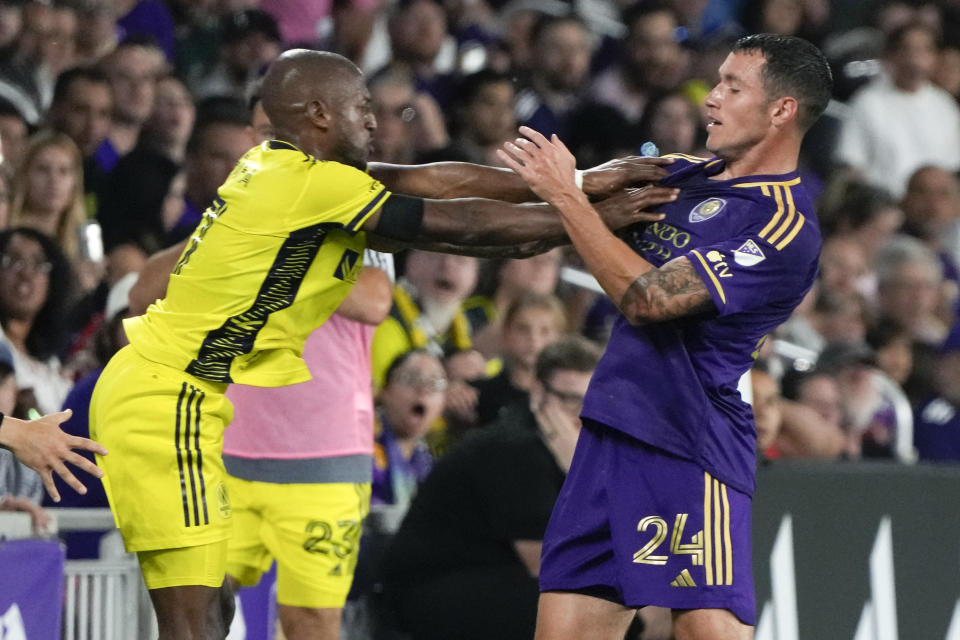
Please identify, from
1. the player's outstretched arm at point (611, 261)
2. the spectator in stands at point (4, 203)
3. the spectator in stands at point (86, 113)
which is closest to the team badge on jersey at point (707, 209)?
the player's outstretched arm at point (611, 261)

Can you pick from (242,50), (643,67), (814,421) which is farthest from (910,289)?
(242,50)

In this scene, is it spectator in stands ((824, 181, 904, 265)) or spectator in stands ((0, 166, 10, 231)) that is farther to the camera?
spectator in stands ((824, 181, 904, 265))

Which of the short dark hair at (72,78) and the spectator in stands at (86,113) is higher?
the short dark hair at (72,78)

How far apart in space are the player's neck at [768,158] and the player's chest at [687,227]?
127 millimetres

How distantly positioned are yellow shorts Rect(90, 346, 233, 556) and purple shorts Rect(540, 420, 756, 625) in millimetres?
1003

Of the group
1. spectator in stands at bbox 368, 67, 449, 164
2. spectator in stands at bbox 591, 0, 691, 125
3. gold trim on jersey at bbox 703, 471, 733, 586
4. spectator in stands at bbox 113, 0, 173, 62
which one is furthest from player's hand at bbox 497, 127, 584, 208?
spectator in stands at bbox 591, 0, 691, 125

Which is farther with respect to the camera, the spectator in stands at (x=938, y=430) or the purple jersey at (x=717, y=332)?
the spectator in stands at (x=938, y=430)

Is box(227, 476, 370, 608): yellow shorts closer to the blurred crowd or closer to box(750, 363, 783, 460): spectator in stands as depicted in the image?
the blurred crowd

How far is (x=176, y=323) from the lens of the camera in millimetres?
4426

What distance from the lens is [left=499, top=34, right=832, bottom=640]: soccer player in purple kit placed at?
4199 mm

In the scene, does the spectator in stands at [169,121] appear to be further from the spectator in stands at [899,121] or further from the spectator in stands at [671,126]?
the spectator in stands at [899,121]

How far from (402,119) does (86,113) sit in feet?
5.57

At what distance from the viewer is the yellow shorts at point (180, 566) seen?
172 inches

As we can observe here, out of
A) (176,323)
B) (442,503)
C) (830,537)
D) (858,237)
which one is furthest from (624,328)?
(858,237)
